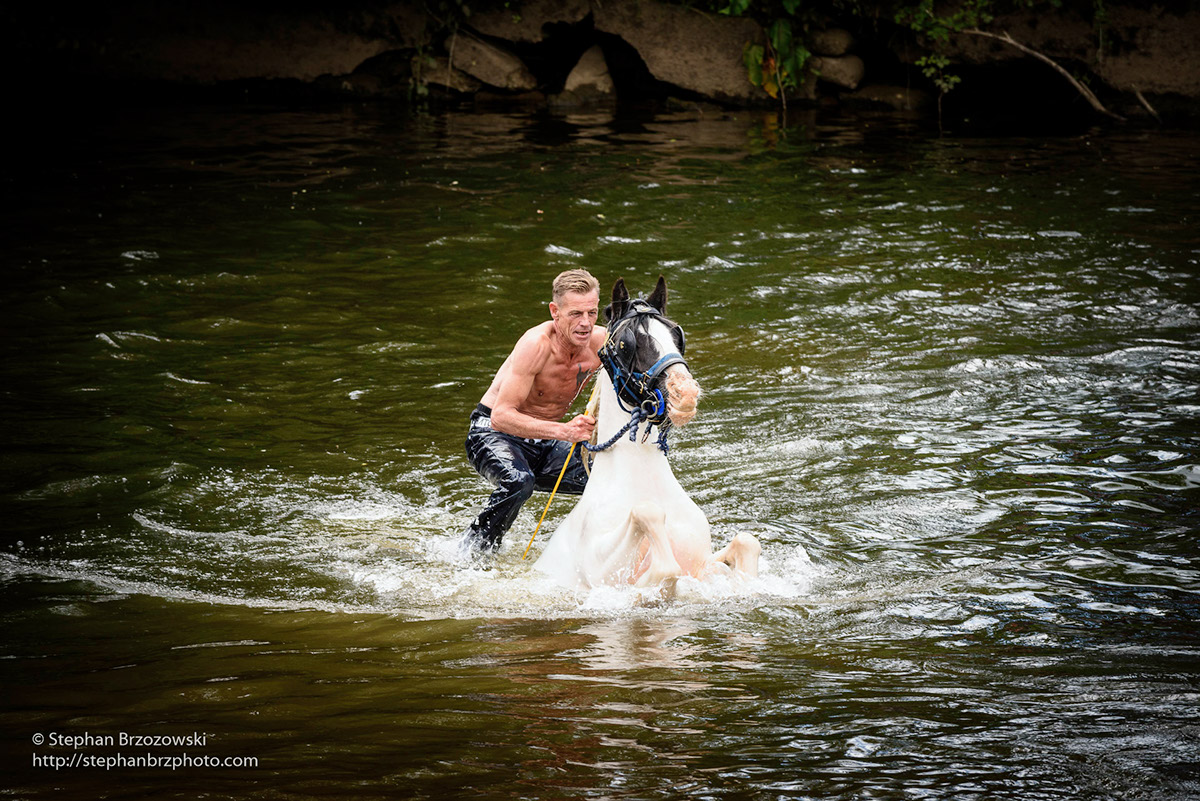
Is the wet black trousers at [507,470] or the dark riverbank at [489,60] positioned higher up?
the dark riverbank at [489,60]

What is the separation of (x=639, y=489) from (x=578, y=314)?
109 centimetres

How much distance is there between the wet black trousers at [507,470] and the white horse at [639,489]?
2.84 ft

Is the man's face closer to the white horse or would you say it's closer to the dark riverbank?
the white horse

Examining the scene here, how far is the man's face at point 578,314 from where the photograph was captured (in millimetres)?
5844

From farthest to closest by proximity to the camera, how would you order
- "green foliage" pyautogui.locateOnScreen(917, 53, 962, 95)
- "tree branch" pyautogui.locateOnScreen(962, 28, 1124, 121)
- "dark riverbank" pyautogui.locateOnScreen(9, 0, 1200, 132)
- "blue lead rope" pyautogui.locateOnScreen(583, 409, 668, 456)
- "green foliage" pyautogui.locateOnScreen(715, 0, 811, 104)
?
"dark riverbank" pyautogui.locateOnScreen(9, 0, 1200, 132) → "green foliage" pyautogui.locateOnScreen(715, 0, 811, 104) → "green foliage" pyautogui.locateOnScreen(917, 53, 962, 95) → "tree branch" pyautogui.locateOnScreen(962, 28, 1124, 121) → "blue lead rope" pyautogui.locateOnScreen(583, 409, 668, 456)

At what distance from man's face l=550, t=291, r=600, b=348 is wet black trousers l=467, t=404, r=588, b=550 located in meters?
0.75

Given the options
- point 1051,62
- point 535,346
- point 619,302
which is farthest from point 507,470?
point 1051,62

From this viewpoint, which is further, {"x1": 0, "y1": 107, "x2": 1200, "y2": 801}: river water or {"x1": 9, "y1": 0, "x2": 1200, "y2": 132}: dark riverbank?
{"x1": 9, "y1": 0, "x2": 1200, "y2": 132}: dark riverbank

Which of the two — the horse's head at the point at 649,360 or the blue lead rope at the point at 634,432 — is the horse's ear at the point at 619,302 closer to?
the horse's head at the point at 649,360

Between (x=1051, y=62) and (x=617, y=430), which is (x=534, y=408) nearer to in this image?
(x=617, y=430)

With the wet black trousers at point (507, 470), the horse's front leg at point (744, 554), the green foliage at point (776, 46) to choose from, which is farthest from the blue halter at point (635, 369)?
the green foliage at point (776, 46)

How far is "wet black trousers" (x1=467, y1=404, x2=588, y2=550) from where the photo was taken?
20.8 feet

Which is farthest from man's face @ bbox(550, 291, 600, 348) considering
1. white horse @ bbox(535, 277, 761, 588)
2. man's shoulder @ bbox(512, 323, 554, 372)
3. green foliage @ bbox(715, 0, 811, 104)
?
green foliage @ bbox(715, 0, 811, 104)

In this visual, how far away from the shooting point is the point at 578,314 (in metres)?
5.86
